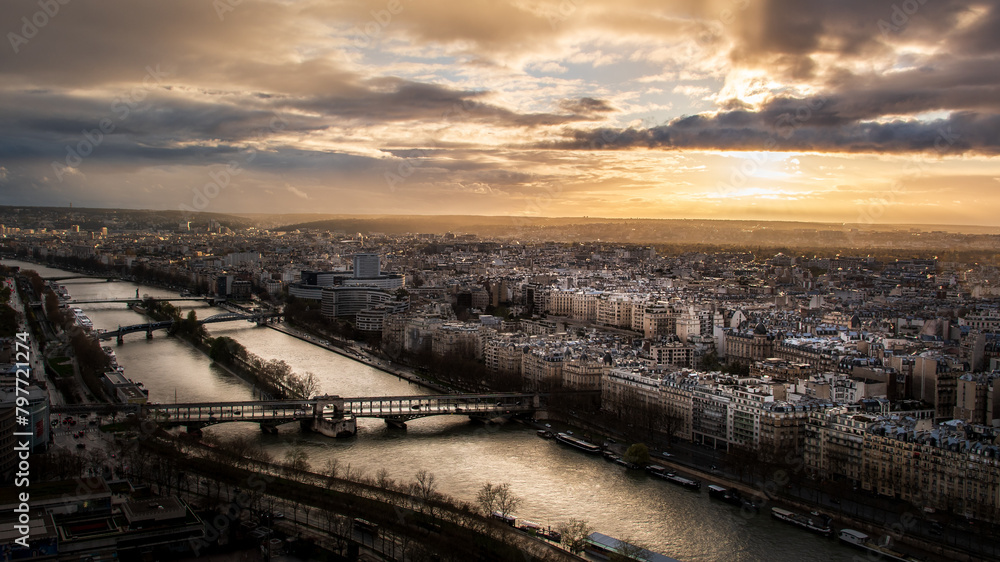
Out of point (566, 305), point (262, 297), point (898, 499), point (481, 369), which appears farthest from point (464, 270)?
point (898, 499)

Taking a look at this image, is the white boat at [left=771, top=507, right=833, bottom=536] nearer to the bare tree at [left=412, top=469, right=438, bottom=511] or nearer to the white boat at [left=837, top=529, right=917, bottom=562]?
the white boat at [left=837, top=529, right=917, bottom=562]

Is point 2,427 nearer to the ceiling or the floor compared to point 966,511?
nearer to the ceiling

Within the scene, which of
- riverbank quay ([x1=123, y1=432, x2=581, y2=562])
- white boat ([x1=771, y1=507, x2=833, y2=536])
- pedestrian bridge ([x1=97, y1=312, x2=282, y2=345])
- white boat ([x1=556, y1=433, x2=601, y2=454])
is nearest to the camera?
riverbank quay ([x1=123, y1=432, x2=581, y2=562])

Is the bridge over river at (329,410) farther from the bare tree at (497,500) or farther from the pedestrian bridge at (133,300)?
the pedestrian bridge at (133,300)

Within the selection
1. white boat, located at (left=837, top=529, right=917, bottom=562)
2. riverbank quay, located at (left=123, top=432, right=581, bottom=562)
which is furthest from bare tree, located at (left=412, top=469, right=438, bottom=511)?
white boat, located at (left=837, top=529, right=917, bottom=562)

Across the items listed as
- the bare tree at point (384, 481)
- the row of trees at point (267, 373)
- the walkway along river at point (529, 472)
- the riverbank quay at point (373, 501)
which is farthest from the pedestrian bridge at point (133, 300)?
the bare tree at point (384, 481)

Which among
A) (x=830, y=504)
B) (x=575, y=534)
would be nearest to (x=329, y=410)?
(x=575, y=534)

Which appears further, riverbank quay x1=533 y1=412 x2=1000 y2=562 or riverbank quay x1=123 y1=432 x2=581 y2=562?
riverbank quay x1=533 y1=412 x2=1000 y2=562

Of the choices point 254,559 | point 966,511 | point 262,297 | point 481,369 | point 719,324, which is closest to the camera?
point 254,559

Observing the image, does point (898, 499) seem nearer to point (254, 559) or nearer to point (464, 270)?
point (254, 559)
